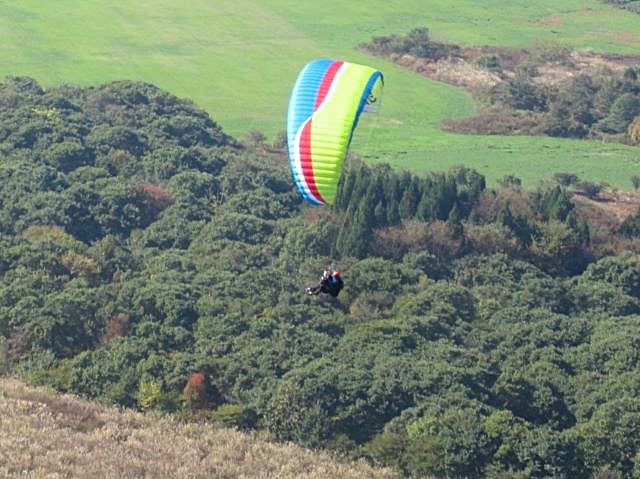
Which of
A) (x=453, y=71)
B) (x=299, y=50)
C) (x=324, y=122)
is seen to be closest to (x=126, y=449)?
(x=324, y=122)

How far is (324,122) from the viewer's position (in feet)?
116

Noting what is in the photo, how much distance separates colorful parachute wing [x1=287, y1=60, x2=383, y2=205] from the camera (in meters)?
34.9

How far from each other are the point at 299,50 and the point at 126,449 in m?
81.3

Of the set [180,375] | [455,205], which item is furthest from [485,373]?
[455,205]

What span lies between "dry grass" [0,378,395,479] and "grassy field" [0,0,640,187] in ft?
147

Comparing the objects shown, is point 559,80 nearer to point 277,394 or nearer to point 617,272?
point 617,272

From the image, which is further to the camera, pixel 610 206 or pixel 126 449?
pixel 610 206

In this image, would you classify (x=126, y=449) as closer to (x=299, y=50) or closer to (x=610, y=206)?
(x=610, y=206)

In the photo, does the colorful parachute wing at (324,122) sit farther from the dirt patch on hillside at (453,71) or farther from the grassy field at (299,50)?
the dirt patch on hillside at (453,71)

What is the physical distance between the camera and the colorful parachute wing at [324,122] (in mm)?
34906

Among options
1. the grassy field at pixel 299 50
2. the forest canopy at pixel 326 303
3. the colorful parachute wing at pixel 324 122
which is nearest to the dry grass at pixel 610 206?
the forest canopy at pixel 326 303

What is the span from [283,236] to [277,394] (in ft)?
71.0

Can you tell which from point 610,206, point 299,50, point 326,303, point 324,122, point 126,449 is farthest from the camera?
point 299,50

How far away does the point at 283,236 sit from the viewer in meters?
63.9
